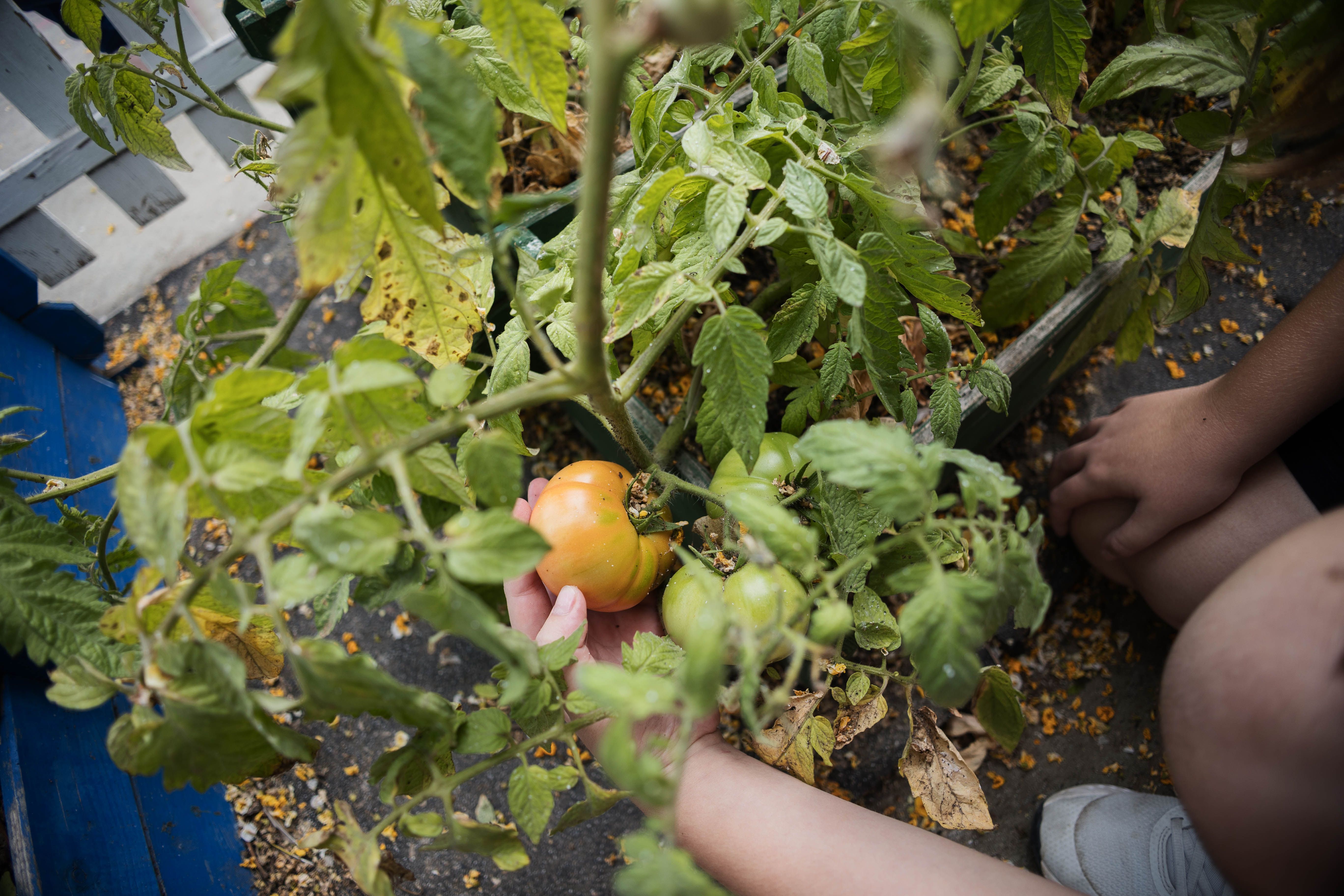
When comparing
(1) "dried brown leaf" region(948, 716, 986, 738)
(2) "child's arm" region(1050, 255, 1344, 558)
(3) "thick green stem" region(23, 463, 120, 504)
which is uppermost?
(3) "thick green stem" region(23, 463, 120, 504)

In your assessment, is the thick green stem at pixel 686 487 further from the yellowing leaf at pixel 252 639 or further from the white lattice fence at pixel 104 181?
the white lattice fence at pixel 104 181

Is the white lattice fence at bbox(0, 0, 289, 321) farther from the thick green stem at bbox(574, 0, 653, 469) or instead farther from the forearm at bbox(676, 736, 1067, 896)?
the forearm at bbox(676, 736, 1067, 896)

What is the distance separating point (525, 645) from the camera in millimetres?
513

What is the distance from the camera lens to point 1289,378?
94 centimetres

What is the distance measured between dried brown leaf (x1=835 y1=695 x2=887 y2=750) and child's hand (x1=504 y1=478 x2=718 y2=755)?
0.53ft

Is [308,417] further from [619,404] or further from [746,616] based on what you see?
[746,616]

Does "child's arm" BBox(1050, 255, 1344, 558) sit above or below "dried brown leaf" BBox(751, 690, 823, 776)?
below

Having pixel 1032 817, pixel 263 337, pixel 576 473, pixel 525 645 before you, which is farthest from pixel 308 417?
pixel 1032 817

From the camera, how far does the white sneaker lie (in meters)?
1.10

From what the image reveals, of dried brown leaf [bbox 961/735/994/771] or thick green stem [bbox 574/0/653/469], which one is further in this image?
dried brown leaf [bbox 961/735/994/771]

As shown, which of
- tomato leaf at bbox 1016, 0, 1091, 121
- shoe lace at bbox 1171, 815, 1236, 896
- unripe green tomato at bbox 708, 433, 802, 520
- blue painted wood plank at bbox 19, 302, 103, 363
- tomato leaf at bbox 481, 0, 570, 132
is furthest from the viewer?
blue painted wood plank at bbox 19, 302, 103, 363

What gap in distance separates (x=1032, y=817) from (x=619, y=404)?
124 centimetres

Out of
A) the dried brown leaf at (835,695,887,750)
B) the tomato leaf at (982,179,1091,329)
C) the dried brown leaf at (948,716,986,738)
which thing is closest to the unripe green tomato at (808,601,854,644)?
the dried brown leaf at (835,695,887,750)

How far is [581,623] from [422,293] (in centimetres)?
41
